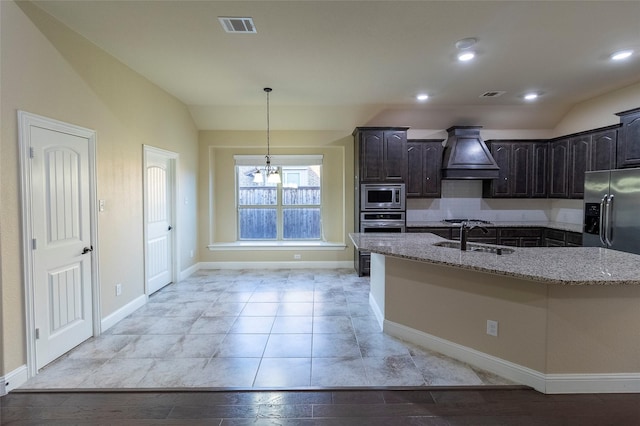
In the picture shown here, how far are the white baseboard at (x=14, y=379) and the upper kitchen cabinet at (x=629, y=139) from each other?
21.9 ft

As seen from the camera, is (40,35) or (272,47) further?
(272,47)

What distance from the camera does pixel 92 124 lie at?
336 cm

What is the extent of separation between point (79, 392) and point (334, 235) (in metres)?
4.77

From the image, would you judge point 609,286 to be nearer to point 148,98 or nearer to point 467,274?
point 467,274

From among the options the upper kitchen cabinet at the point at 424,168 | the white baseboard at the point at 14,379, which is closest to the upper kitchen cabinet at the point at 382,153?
the upper kitchen cabinet at the point at 424,168

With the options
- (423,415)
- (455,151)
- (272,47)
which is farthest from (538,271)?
(455,151)

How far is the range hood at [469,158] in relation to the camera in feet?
19.0

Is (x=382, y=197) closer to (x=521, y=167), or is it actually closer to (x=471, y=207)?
(x=471, y=207)

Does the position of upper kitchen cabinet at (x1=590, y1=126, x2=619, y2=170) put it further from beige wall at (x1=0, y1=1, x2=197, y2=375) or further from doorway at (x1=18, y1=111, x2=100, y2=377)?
doorway at (x1=18, y1=111, x2=100, y2=377)

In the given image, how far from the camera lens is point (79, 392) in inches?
96.3

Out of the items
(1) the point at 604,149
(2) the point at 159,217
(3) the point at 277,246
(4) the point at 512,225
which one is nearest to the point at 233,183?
(3) the point at 277,246

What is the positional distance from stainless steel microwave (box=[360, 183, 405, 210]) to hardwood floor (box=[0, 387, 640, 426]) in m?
3.56

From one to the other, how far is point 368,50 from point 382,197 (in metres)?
2.78

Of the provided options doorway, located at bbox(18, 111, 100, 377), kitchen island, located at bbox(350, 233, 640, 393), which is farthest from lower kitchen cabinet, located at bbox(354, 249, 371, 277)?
doorway, located at bbox(18, 111, 100, 377)
